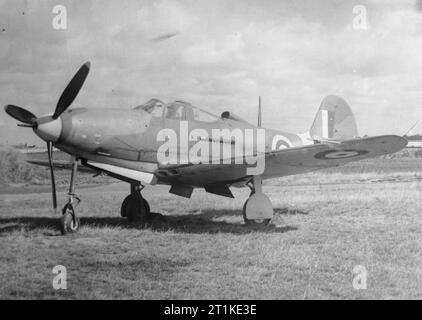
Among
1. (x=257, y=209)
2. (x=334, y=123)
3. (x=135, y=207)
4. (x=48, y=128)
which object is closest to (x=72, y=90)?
(x=48, y=128)

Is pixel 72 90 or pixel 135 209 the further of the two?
pixel 135 209

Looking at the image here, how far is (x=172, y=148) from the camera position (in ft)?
29.0

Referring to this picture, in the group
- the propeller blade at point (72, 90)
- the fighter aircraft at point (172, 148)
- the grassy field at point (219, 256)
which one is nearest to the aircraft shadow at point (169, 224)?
the grassy field at point (219, 256)

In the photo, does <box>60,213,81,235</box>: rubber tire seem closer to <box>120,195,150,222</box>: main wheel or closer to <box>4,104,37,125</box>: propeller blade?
<box>4,104,37,125</box>: propeller blade

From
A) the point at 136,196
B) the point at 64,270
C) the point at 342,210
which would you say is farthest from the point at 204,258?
the point at 342,210

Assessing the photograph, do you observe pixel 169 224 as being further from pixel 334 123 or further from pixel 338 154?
pixel 334 123

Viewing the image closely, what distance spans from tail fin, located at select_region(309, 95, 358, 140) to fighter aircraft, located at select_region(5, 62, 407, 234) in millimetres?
2936

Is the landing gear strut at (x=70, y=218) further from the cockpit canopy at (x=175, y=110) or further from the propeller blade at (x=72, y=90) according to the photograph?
the cockpit canopy at (x=175, y=110)

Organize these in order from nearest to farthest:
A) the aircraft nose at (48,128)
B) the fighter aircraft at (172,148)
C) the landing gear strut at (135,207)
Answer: the aircraft nose at (48,128)
the fighter aircraft at (172,148)
the landing gear strut at (135,207)

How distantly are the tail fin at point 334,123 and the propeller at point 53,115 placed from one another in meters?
7.18

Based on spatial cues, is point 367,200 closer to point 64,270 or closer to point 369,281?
point 369,281

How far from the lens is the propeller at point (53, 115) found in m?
7.05

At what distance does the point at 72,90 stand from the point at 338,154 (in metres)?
4.65

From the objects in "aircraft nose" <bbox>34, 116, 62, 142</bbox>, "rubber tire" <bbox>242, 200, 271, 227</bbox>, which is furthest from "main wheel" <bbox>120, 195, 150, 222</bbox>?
"aircraft nose" <bbox>34, 116, 62, 142</bbox>
